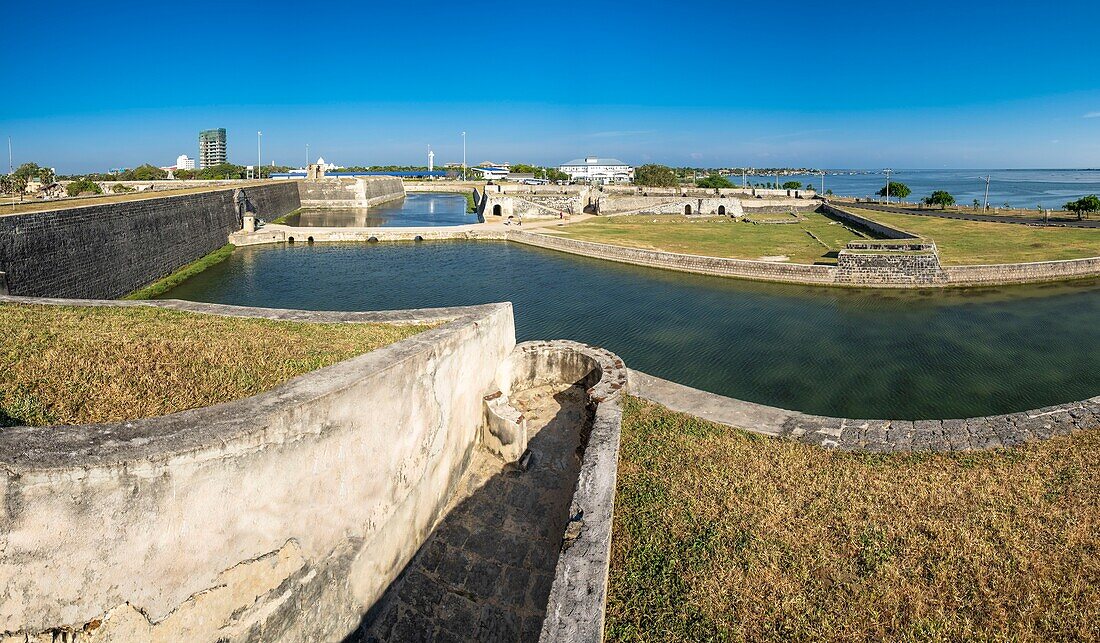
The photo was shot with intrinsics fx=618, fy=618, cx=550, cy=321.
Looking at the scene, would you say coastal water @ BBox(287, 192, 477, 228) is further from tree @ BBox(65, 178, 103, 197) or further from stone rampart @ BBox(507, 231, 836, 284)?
stone rampart @ BBox(507, 231, 836, 284)

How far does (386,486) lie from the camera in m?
4.46

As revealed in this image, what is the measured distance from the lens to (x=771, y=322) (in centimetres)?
1351

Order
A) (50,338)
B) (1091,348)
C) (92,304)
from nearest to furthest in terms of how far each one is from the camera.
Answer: (50,338) < (92,304) < (1091,348)

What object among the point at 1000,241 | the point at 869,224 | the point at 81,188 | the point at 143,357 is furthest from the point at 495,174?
the point at 143,357

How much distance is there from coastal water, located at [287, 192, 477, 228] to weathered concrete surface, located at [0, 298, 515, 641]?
29.5 meters

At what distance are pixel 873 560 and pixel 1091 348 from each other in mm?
11203

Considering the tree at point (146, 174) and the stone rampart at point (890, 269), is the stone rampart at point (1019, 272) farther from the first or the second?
the tree at point (146, 174)

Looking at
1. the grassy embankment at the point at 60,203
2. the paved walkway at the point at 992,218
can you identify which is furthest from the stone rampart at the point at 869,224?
the grassy embankment at the point at 60,203

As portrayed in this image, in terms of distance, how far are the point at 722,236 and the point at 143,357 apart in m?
24.8

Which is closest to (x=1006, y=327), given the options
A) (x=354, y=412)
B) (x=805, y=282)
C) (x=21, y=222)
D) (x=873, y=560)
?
(x=805, y=282)

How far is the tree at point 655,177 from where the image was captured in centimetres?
5406

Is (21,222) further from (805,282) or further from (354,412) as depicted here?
(805,282)

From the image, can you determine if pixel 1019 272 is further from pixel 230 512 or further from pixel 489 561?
pixel 230 512

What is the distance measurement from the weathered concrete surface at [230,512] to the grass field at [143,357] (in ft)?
1.53
